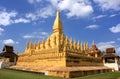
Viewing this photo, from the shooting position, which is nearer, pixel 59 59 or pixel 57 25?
pixel 59 59

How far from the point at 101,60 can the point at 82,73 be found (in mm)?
19438

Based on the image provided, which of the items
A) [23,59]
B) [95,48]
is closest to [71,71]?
[23,59]

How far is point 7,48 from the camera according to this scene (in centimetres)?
4616

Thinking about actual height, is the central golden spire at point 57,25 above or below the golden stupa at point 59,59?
above

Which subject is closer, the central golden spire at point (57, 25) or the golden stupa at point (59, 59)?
the golden stupa at point (59, 59)

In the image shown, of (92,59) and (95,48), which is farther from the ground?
(95,48)

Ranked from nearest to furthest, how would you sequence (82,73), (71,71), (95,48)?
(71,71), (82,73), (95,48)

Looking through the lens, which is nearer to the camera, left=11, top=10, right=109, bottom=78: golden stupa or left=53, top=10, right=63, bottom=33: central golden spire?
left=11, top=10, right=109, bottom=78: golden stupa

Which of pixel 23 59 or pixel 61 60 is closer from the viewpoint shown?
pixel 61 60

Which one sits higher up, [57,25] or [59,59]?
[57,25]

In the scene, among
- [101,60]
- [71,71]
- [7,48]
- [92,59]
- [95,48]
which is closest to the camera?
[71,71]

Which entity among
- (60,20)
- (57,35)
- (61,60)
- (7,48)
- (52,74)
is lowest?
(52,74)

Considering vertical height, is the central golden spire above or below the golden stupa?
above

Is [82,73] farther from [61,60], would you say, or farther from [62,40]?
[62,40]
